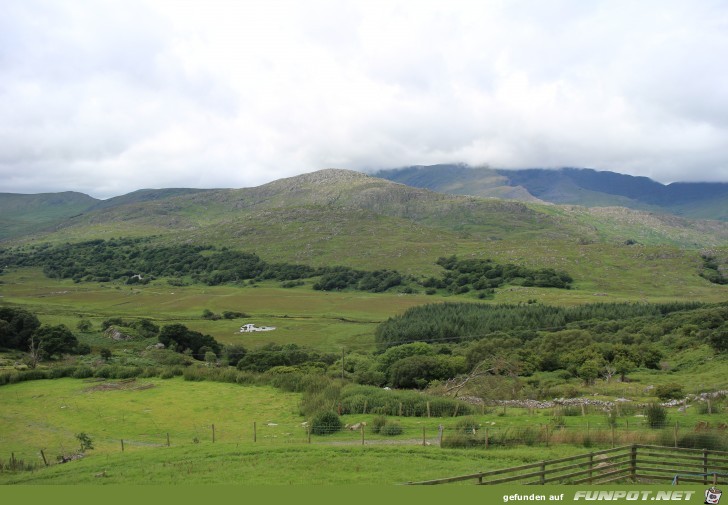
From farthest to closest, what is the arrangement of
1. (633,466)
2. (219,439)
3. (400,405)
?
1. (400,405)
2. (219,439)
3. (633,466)

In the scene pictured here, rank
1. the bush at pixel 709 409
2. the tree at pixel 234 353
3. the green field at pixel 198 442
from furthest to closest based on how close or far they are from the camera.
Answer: the tree at pixel 234 353, the bush at pixel 709 409, the green field at pixel 198 442

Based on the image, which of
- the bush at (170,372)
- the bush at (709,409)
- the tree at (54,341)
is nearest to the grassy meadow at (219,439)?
the bush at (709,409)

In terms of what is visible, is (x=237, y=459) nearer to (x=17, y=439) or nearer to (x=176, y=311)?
(x=17, y=439)

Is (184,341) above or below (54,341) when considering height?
below

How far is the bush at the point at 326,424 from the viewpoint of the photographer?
32.1 m

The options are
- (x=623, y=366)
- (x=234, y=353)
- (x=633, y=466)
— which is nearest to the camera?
(x=633, y=466)

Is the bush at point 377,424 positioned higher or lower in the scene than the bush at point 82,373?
higher

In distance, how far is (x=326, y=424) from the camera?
32688 mm

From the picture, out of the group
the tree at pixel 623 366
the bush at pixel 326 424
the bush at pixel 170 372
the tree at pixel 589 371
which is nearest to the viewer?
the bush at pixel 326 424

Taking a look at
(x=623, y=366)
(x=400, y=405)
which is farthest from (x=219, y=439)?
(x=623, y=366)

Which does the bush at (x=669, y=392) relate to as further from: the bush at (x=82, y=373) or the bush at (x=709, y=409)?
the bush at (x=82, y=373)

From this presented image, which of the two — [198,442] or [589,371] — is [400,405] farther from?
[589,371]

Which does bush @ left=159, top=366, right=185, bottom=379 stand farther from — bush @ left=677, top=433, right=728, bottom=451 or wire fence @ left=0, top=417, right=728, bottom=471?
bush @ left=677, top=433, right=728, bottom=451

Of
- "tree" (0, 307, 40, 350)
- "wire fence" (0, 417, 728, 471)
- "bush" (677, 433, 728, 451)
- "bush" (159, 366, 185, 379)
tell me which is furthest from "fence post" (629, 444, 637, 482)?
"tree" (0, 307, 40, 350)
